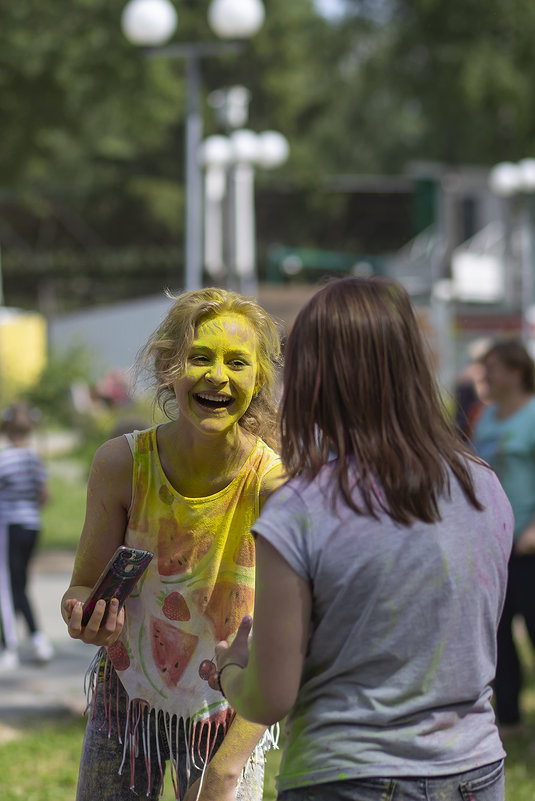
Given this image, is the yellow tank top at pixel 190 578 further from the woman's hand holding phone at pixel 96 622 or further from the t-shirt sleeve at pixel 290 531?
the t-shirt sleeve at pixel 290 531

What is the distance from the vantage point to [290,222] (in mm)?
41656

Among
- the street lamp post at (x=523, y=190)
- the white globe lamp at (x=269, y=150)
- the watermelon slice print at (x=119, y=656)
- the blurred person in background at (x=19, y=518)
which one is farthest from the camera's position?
the street lamp post at (x=523, y=190)

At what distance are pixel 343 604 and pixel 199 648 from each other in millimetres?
755

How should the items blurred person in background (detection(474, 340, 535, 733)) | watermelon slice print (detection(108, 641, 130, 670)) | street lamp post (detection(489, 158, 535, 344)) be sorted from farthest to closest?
street lamp post (detection(489, 158, 535, 344)) → blurred person in background (detection(474, 340, 535, 733)) → watermelon slice print (detection(108, 641, 130, 670))

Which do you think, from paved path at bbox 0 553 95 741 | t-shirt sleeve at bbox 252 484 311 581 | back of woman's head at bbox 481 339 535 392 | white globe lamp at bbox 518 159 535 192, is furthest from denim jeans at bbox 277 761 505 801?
white globe lamp at bbox 518 159 535 192

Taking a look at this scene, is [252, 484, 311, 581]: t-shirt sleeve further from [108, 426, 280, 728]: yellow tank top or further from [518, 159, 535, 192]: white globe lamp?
[518, 159, 535, 192]: white globe lamp

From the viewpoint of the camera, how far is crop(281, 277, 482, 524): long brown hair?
1801 millimetres

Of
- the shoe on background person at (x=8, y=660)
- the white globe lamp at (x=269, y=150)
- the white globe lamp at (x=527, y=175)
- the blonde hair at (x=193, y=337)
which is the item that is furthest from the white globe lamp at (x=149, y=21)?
the white globe lamp at (x=527, y=175)

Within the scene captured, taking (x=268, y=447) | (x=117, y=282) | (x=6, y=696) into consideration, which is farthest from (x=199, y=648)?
(x=117, y=282)

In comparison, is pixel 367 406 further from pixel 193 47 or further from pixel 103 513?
pixel 193 47

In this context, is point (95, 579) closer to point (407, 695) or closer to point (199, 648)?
point (199, 648)

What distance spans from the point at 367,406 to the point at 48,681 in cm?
507

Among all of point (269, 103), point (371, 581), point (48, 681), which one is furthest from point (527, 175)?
point (269, 103)

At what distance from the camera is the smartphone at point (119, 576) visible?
2209 millimetres
